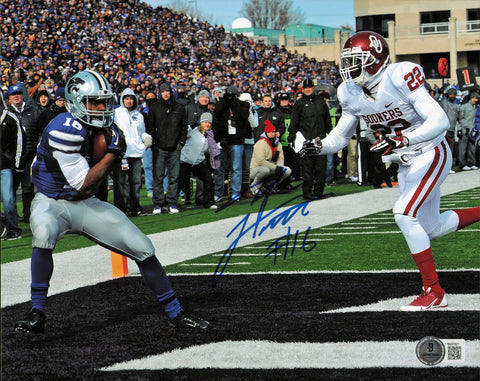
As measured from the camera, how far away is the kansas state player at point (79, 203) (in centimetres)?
491

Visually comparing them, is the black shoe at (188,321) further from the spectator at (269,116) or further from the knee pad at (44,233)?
the spectator at (269,116)

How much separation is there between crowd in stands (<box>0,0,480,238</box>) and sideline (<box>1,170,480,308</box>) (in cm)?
91

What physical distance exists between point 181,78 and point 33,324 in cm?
2219

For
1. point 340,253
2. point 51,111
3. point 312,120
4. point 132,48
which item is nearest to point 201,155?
point 312,120

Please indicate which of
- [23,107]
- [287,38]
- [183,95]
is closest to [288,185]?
[183,95]

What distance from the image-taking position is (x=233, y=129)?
42.8 feet

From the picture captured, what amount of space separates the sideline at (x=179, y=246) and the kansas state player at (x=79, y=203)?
118 cm

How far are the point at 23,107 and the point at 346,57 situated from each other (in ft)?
21.6

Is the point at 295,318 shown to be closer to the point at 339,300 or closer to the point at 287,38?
the point at 339,300

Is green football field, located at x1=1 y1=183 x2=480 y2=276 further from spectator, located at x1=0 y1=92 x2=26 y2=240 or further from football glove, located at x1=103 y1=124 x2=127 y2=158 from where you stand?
football glove, located at x1=103 y1=124 x2=127 y2=158

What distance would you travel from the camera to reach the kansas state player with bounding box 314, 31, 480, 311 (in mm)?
5168

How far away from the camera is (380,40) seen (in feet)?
18.1

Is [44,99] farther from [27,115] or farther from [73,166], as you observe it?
[73,166]

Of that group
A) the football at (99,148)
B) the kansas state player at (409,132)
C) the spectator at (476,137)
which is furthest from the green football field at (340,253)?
the spectator at (476,137)
